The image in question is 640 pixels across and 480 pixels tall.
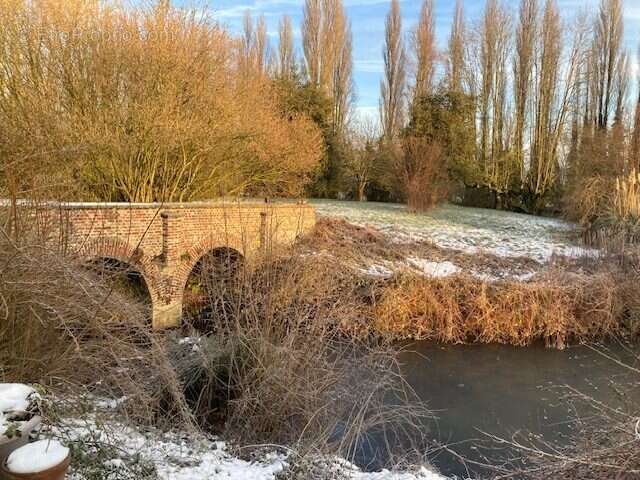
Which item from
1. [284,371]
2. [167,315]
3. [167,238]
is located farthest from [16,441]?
[167,315]

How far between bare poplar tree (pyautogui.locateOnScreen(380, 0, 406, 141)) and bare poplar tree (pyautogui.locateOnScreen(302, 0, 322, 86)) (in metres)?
A: 3.68

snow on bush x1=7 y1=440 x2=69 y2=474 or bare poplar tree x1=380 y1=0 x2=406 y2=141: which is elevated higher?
bare poplar tree x1=380 y1=0 x2=406 y2=141

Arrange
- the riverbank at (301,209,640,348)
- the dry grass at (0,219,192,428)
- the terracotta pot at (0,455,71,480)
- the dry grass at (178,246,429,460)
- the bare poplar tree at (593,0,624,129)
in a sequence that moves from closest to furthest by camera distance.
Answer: the terracotta pot at (0,455,71,480)
the dry grass at (0,219,192,428)
the dry grass at (178,246,429,460)
the riverbank at (301,209,640,348)
the bare poplar tree at (593,0,624,129)

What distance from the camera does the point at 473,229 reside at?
17188mm

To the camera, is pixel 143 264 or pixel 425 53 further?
pixel 425 53

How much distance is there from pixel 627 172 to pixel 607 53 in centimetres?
1053

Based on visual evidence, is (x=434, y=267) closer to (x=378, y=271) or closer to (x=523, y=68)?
(x=378, y=271)

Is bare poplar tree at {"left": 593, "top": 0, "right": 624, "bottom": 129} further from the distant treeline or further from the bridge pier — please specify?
the bridge pier

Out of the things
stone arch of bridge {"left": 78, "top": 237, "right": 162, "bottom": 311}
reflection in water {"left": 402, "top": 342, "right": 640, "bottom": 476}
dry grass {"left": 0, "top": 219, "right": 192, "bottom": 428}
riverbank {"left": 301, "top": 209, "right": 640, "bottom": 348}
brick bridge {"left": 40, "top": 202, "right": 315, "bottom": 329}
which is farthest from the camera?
riverbank {"left": 301, "top": 209, "right": 640, "bottom": 348}

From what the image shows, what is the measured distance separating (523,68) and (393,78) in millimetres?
6599

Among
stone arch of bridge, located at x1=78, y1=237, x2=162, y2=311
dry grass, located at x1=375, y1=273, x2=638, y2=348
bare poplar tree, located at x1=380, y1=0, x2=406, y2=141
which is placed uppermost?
bare poplar tree, located at x1=380, y1=0, x2=406, y2=141

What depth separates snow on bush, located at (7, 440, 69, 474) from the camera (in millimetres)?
1961

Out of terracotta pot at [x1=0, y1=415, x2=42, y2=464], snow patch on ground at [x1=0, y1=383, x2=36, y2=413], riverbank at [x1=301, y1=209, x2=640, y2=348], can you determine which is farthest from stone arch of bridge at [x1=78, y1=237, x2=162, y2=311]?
terracotta pot at [x1=0, y1=415, x2=42, y2=464]

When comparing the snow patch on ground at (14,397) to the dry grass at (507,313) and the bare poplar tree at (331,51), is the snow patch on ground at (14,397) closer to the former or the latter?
the dry grass at (507,313)
